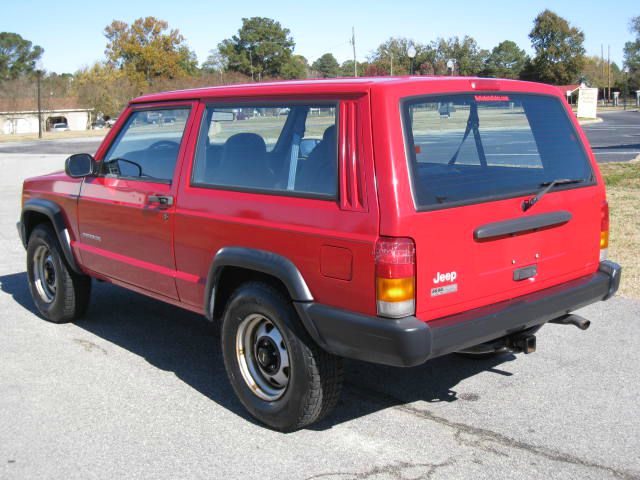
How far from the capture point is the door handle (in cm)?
458

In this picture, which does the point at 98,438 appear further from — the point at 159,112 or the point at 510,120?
the point at 510,120

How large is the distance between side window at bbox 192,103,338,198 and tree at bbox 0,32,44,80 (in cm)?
14325

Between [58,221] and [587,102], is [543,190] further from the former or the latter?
[587,102]

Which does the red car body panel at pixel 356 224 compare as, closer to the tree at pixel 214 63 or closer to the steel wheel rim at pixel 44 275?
the steel wheel rim at pixel 44 275

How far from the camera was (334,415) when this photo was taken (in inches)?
168

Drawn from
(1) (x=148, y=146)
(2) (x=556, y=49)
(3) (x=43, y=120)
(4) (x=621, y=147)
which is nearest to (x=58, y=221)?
(1) (x=148, y=146)

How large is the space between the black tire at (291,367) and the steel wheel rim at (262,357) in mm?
12

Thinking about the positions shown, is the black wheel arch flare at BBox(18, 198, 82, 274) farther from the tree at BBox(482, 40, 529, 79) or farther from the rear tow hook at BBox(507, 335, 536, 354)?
the tree at BBox(482, 40, 529, 79)

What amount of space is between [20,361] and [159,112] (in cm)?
206

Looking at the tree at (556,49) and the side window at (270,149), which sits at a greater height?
the tree at (556,49)

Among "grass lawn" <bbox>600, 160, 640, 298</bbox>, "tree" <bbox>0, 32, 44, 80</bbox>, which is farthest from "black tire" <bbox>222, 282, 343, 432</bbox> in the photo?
"tree" <bbox>0, 32, 44, 80</bbox>

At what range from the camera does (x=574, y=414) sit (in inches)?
163

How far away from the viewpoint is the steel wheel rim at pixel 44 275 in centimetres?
628

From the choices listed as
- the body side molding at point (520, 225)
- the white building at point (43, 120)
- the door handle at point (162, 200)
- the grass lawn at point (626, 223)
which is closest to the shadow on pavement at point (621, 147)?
the grass lawn at point (626, 223)
